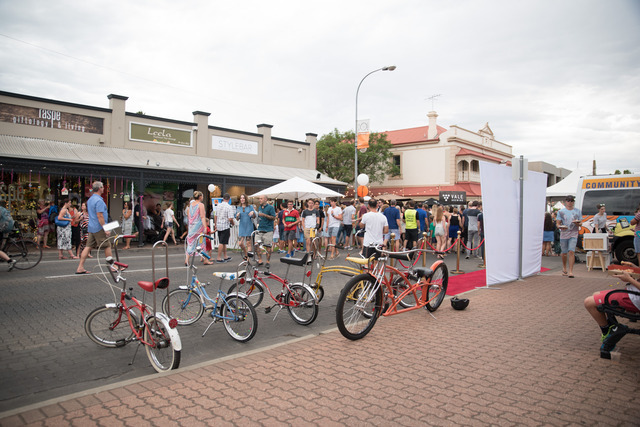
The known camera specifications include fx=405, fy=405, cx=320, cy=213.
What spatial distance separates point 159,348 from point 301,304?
2264 mm

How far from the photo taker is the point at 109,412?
10.2 ft

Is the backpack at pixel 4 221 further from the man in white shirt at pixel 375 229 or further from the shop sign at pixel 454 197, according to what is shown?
the shop sign at pixel 454 197

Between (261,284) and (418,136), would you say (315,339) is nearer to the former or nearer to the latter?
(261,284)

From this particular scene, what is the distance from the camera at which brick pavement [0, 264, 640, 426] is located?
3.09 metres

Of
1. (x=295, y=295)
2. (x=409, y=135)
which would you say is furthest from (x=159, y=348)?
(x=409, y=135)

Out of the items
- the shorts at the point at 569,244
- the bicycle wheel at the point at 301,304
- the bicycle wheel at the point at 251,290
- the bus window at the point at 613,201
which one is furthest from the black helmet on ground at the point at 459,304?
the bus window at the point at 613,201

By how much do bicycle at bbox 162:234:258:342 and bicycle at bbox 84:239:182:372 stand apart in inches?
22.5

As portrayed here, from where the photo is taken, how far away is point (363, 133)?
76.5 ft

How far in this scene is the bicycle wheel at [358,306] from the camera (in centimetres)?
488

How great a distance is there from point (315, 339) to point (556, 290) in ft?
19.5

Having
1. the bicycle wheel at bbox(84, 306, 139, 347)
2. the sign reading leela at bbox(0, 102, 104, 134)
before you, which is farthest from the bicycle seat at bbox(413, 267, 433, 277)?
the sign reading leela at bbox(0, 102, 104, 134)

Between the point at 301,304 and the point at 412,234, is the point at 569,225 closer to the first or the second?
the point at 412,234

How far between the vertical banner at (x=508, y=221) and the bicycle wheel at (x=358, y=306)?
4.05 m

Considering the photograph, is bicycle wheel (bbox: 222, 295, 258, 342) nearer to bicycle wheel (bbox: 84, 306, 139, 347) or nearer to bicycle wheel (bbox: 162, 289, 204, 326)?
bicycle wheel (bbox: 162, 289, 204, 326)
